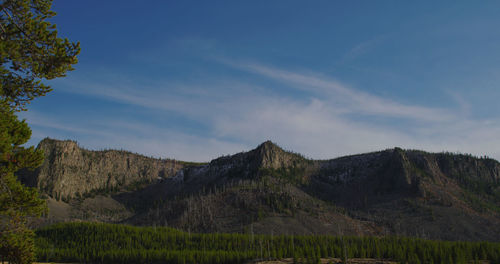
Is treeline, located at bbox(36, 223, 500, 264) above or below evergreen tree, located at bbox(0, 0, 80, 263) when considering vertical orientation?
below

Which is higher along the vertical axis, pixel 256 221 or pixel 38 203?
pixel 38 203

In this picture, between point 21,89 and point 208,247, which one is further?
point 208,247

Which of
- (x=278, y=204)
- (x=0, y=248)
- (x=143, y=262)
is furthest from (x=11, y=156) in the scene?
(x=278, y=204)

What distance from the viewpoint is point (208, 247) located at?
119 m

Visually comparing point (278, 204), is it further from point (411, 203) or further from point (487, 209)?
point (487, 209)

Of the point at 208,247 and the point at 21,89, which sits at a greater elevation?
the point at 21,89

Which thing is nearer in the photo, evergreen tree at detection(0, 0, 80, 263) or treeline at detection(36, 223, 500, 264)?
evergreen tree at detection(0, 0, 80, 263)

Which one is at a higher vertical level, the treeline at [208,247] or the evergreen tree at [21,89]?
the evergreen tree at [21,89]

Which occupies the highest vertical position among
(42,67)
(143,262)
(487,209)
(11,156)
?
(42,67)

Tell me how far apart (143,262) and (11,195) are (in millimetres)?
101142

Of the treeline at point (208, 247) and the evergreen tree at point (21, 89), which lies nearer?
the evergreen tree at point (21, 89)

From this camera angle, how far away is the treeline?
9438cm

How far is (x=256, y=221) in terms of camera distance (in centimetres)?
15850

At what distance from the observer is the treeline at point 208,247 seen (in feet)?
310
